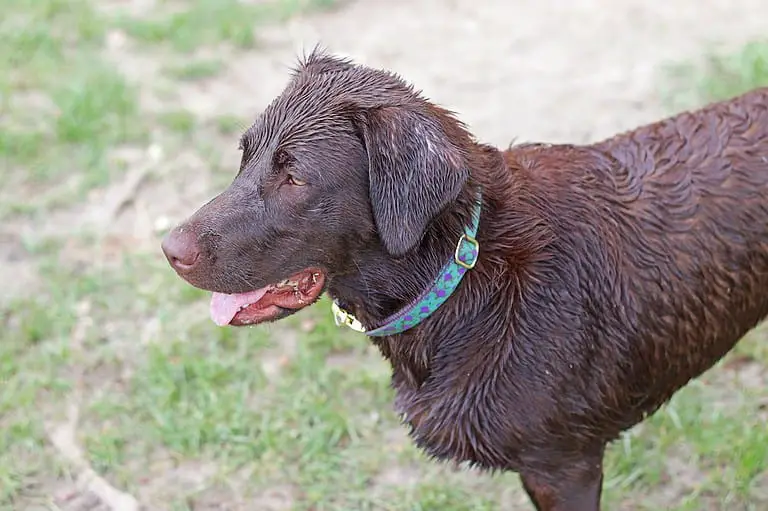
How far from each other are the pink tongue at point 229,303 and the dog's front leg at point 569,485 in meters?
1.01

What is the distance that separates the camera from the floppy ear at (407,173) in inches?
101

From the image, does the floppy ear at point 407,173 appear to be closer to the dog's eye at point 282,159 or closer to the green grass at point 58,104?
the dog's eye at point 282,159

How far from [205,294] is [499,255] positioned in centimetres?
223

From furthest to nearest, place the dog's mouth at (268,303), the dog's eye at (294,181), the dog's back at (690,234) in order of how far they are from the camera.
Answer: the dog's back at (690,234), the dog's mouth at (268,303), the dog's eye at (294,181)

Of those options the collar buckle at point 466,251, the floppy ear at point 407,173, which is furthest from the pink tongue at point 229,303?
the collar buckle at point 466,251

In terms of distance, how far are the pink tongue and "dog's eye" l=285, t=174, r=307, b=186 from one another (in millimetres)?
329

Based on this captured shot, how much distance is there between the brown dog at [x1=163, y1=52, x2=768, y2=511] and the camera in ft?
8.78

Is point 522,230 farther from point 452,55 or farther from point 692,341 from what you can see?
point 452,55

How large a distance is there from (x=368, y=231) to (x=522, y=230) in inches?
18.2

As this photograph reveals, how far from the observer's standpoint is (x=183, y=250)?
2.68m

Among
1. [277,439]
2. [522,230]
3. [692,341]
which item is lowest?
[277,439]

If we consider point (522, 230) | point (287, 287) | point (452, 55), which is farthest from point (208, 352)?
point (452, 55)

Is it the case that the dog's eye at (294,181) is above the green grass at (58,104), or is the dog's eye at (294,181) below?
above

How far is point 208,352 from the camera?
14.6ft
